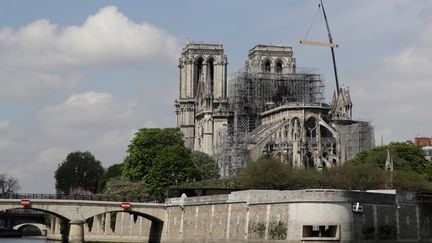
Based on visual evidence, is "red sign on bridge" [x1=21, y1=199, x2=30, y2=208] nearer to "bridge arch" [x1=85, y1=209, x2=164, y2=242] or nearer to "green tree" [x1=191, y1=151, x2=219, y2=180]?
"bridge arch" [x1=85, y1=209, x2=164, y2=242]

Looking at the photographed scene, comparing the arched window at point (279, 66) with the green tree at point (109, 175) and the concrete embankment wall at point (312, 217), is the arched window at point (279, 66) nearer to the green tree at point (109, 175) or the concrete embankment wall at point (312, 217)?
the green tree at point (109, 175)

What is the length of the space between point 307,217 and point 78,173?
3274 inches

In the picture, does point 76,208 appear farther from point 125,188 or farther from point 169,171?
point 125,188

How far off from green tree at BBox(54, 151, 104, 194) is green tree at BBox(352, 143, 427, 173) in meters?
48.3

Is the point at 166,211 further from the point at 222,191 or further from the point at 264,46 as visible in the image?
the point at 264,46

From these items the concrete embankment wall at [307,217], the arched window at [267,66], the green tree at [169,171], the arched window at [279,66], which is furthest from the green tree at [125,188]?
the arched window at [279,66]

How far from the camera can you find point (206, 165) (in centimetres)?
11962

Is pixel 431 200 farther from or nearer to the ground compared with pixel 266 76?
nearer to the ground

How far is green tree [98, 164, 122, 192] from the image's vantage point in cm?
12462

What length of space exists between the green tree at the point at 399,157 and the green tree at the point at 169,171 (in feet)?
58.7

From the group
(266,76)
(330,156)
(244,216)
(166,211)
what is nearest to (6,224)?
(266,76)

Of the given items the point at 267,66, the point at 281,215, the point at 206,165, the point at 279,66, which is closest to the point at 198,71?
the point at 267,66

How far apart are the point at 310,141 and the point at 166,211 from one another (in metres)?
48.3

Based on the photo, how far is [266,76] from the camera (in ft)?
455
